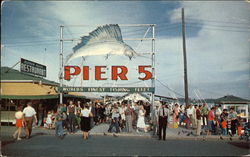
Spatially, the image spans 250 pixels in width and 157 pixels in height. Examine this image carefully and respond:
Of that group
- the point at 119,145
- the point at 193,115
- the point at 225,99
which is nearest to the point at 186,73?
the point at 225,99

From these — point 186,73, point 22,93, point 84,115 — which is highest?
point 186,73

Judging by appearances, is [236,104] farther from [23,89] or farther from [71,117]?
[23,89]

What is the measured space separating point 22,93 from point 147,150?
12246 millimetres

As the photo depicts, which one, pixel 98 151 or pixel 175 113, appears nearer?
pixel 98 151

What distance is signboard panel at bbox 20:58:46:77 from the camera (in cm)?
2164

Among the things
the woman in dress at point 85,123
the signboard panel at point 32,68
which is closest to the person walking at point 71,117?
the woman in dress at point 85,123

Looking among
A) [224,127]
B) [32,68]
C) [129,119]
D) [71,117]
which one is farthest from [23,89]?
[224,127]

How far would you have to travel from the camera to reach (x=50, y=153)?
9266mm

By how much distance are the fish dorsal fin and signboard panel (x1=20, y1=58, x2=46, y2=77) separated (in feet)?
25.3

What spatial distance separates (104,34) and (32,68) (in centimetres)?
993

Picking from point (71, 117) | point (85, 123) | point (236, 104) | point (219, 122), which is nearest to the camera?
point (85, 123)

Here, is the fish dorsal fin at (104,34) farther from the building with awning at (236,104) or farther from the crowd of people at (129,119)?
the building with awning at (236,104)

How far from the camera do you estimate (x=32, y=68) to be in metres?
23.3

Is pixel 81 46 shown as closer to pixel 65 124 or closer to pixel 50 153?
pixel 65 124
